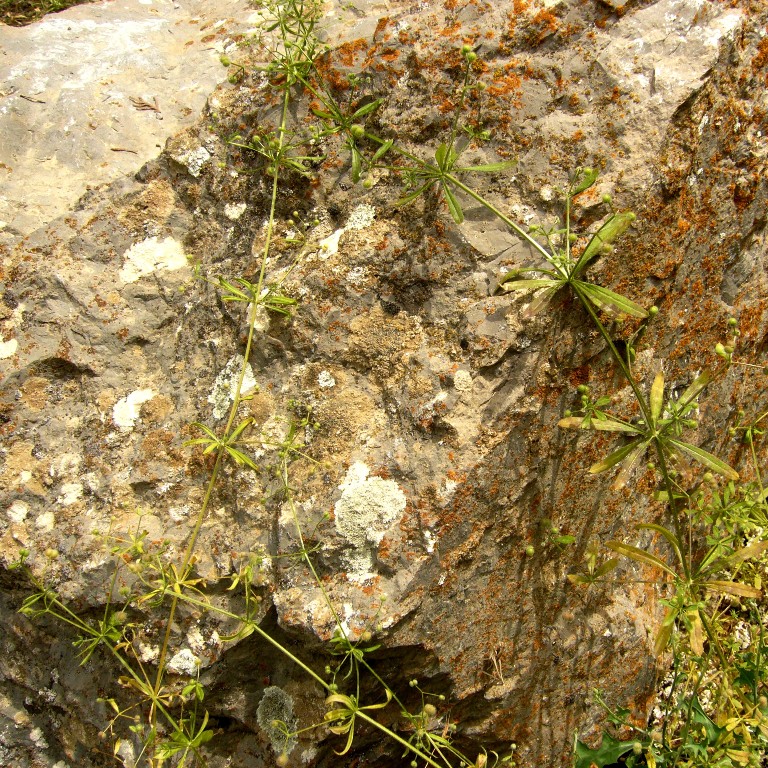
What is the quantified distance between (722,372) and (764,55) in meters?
1.14

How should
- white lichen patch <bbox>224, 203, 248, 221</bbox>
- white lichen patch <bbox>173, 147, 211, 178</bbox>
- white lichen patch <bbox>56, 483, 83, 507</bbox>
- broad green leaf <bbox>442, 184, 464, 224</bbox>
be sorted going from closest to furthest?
broad green leaf <bbox>442, 184, 464, 224</bbox>
white lichen patch <bbox>56, 483, 83, 507</bbox>
white lichen patch <bbox>224, 203, 248, 221</bbox>
white lichen patch <bbox>173, 147, 211, 178</bbox>

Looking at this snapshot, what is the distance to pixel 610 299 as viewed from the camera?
213cm

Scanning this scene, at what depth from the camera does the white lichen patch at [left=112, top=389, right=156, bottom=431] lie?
2.54 meters

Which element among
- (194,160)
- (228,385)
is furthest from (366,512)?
(194,160)

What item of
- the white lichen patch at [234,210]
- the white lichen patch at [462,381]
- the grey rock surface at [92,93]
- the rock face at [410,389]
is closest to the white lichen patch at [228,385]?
the rock face at [410,389]

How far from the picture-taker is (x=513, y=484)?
7.47ft

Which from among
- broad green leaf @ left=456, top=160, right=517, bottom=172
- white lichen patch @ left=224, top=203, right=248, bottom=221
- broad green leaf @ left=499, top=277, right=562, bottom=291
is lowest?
broad green leaf @ left=499, top=277, right=562, bottom=291

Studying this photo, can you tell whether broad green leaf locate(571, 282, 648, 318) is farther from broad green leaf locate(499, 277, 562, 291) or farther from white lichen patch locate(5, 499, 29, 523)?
white lichen patch locate(5, 499, 29, 523)

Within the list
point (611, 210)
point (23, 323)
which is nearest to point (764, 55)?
point (611, 210)

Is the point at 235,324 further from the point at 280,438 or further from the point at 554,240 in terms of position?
the point at 554,240

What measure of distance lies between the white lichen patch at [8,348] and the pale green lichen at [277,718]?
152cm

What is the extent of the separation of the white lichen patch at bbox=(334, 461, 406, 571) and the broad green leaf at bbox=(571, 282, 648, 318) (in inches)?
33.2

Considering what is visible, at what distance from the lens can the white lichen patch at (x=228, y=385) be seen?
244cm

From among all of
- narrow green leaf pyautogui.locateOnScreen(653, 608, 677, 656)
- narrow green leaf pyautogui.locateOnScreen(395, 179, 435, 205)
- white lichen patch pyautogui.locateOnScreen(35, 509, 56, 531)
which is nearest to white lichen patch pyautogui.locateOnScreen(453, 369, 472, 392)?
narrow green leaf pyautogui.locateOnScreen(395, 179, 435, 205)
